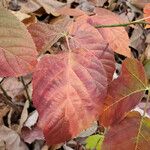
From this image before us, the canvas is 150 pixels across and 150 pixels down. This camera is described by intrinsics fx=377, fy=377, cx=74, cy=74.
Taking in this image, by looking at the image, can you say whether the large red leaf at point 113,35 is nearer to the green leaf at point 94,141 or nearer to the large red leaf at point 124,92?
the large red leaf at point 124,92

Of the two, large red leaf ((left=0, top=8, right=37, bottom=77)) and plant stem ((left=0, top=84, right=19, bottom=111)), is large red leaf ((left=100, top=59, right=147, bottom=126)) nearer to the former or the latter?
large red leaf ((left=0, top=8, right=37, bottom=77))

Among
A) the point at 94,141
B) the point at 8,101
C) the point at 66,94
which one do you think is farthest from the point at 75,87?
the point at 8,101

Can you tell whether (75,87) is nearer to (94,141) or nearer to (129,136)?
(129,136)

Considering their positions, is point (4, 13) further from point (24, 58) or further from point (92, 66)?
point (92, 66)

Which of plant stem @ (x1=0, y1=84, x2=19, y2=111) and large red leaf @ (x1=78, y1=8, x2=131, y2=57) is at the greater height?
large red leaf @ (x1=78, y1=8, x2=131, y2=57)

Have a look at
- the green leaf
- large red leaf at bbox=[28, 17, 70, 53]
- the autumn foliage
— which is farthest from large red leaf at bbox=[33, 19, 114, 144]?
the green leaf

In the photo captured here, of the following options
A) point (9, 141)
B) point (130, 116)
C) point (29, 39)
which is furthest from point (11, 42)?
point (9, 141)

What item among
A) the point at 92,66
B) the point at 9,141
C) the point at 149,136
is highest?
the point at 92,66
